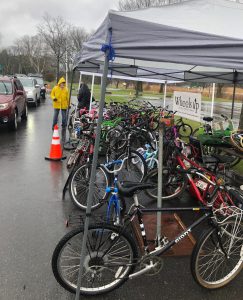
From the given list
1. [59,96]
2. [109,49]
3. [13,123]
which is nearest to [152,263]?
[109,49]

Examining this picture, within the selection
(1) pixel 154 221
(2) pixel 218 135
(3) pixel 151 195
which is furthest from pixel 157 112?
(1) pixel 154 221

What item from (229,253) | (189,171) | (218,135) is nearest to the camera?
(229,253)

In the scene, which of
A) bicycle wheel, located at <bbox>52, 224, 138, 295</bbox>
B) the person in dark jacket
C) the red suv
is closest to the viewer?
bicycle wheel, located at <bbox>52, 224, 138, 295</bbox>

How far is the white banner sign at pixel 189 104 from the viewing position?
6.83 metres

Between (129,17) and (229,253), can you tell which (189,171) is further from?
(129,17)

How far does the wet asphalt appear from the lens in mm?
3150

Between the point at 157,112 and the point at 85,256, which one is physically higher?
the point at 157,112

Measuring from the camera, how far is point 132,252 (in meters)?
3.09

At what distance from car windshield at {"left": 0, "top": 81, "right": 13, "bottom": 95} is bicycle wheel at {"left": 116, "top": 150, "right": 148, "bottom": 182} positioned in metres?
7.30

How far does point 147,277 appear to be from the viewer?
3.39m

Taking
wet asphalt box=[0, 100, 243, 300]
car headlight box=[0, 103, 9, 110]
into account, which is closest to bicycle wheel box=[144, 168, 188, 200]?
wet asphalt box=[0, 100, 243, 300]

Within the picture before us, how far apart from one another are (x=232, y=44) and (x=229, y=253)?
2063mm

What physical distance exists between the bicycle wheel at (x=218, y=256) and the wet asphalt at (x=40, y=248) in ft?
0.40

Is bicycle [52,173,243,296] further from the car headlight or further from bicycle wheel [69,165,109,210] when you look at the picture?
the car headlight
